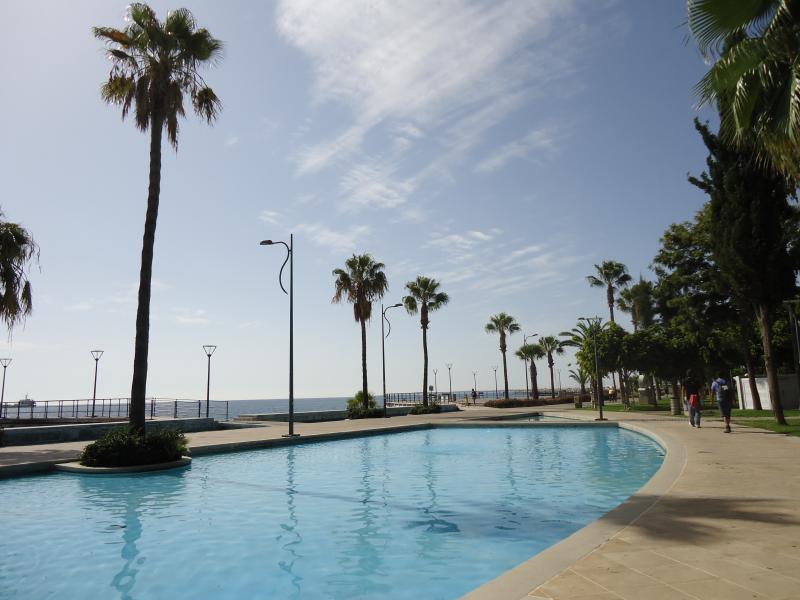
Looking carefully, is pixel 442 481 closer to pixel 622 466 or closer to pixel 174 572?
pixel 622 466

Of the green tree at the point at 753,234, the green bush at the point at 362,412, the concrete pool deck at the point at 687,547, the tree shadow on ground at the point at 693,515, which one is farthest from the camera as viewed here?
the green bush at the point at 362,412

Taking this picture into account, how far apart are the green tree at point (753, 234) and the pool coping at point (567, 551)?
1518 centimetres

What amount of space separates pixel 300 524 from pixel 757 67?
11.9 m

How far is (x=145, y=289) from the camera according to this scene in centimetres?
1631

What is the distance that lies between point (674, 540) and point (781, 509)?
2.42m

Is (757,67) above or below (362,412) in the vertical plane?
above

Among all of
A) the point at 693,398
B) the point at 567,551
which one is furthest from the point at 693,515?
the point at 693,398

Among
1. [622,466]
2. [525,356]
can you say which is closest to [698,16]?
[622,466]

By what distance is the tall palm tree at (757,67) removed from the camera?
33.0 ft

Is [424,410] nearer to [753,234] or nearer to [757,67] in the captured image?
[753,234]

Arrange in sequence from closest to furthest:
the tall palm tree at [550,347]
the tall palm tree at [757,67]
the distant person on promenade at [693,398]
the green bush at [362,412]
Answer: the tall palm tree at [757,67], the distant person on promenade at [693,398], the green bush at [362,412], the tall palm tree at [550,347]

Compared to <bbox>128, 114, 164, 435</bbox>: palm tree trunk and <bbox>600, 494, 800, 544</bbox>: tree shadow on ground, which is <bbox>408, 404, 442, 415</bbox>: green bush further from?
<bbox>600, 494, 800, 544</bbox>: tree shadow on ground

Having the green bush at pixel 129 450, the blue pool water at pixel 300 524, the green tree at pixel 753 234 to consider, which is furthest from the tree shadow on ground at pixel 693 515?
the green tree at pixel 753 234

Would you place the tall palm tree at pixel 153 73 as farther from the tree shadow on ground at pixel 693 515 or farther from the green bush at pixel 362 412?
the green bush at pixel 362 412
